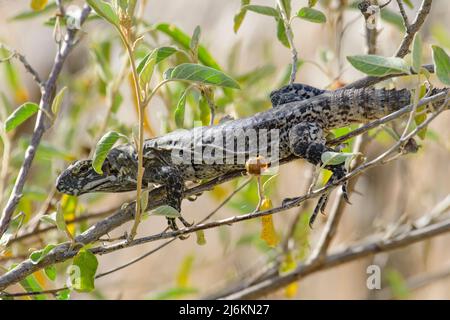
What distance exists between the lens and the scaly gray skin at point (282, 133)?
9.40 ft

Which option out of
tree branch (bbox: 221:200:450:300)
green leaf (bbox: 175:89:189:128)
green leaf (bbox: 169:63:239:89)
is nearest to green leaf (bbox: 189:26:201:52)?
green leaf (bbox: 175:89:189:128)

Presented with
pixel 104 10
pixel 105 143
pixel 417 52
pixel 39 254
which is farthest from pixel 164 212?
pixel 417 52

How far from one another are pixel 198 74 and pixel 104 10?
1.20 feet

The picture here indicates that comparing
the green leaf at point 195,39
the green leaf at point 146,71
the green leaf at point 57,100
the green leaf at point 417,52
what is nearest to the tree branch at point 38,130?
the green leaf at point 57,100

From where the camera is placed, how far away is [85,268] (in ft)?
7.88

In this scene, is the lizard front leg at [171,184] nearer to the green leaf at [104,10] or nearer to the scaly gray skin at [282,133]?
the scaly gray skin at [282,133]

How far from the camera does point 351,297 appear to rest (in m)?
7.51

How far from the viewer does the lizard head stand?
3.39m

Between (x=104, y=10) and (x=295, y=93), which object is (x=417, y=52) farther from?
(x=295, y=93)

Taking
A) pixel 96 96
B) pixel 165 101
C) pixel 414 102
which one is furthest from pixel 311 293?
pixel 414 102

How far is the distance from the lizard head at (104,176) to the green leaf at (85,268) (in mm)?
943

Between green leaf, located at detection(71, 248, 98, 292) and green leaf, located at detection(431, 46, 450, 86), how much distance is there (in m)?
1.26
